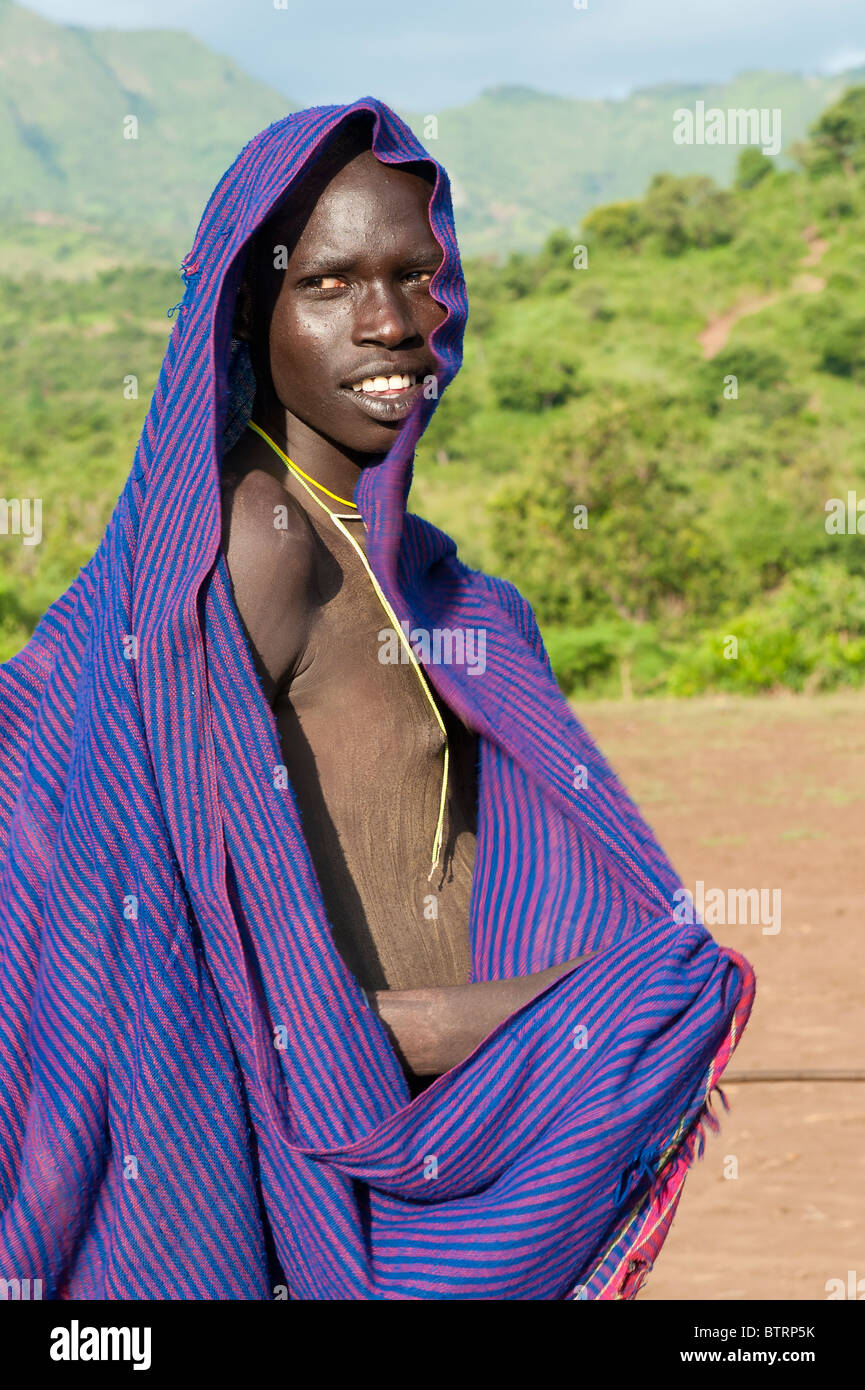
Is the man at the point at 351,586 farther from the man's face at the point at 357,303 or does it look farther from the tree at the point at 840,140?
the tree at the point at 840,140

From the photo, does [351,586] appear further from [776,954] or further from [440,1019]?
[776,954]

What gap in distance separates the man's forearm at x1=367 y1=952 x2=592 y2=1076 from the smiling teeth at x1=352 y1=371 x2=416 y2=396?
22.2 inches

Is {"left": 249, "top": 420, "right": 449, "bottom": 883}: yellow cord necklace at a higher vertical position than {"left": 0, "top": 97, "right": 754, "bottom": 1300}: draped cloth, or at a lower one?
higher

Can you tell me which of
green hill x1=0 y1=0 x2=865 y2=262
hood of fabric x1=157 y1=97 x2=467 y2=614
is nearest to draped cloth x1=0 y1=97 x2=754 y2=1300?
hood of fabric x1=157 y1=97 x2=467 y2=614

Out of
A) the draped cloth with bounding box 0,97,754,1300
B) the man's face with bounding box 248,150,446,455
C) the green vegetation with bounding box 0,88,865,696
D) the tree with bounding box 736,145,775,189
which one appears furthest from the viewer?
the tree with bounding box 736,145,775,189

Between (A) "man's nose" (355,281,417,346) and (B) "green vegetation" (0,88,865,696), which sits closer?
(A) "man's nose" (355,281,417,346)

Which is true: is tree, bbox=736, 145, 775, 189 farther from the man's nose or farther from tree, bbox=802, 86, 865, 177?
the man's nose

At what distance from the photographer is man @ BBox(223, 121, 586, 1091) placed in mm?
1364

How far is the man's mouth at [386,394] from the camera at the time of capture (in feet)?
4.76

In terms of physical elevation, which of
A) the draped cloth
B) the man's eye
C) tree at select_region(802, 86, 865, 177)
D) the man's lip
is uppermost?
tree at select_region(802, 86, 865, 177)

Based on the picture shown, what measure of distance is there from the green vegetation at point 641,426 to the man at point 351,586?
46.3 inches

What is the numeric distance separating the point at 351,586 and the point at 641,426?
60.4 feet

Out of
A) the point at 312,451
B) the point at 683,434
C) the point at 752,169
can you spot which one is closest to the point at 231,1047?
the point at 312,451
